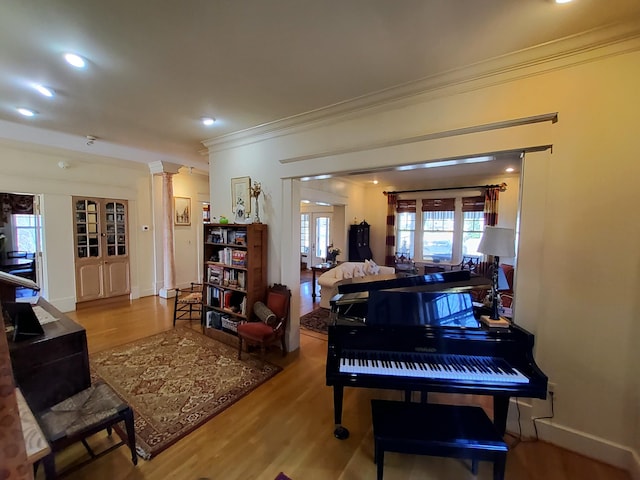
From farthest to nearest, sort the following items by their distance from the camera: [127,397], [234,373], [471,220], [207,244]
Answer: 1. [471,220]
2. [207,244]
3. [234,373]
4. [127,397]

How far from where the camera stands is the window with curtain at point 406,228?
7.70 m

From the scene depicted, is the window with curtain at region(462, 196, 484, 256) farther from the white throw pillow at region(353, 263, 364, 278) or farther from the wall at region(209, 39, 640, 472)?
the wall at region(209, 39, 640, 472)

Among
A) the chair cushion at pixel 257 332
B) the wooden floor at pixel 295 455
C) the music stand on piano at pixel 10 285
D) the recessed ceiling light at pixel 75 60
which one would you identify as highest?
the recessed ceiling light at pixel 75 60

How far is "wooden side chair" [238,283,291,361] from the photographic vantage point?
3.13 metres

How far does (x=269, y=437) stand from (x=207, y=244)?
8.99 ft

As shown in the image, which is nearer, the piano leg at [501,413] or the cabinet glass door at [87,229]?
the piano leg at [501,413]

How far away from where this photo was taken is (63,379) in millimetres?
1995

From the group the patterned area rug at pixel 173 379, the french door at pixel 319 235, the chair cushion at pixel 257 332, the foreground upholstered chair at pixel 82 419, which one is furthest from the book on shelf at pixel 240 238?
the french door at pixel 319 235

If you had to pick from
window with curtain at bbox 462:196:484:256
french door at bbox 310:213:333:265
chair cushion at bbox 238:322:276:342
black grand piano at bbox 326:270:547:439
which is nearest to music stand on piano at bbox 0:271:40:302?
chair cushion at bbox 238:322:276:342

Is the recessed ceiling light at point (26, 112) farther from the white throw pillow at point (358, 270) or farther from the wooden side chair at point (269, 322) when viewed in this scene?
the white throw pillow at point (358, 270)

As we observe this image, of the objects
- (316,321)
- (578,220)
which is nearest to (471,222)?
(316,321)

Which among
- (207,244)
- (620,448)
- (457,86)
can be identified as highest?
(457,86)

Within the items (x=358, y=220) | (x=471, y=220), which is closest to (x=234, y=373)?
(x=358, y=220)

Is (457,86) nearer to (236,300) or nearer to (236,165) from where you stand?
(236,165)
